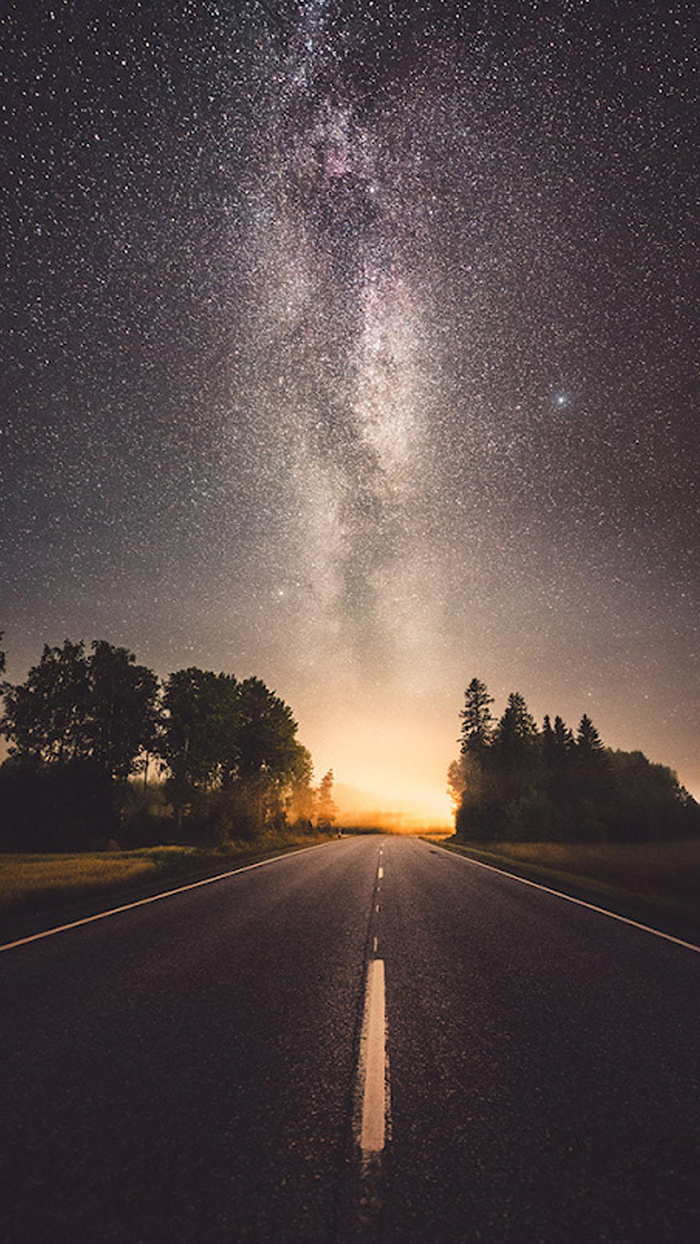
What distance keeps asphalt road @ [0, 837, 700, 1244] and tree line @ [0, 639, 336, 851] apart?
3032 centimetres

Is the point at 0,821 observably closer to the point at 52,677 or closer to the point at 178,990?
the point at 52,677

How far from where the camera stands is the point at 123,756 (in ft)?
133

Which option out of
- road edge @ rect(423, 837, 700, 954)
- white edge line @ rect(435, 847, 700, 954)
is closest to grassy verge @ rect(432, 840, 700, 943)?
road edge @ rect(423, 837, 700, 954)

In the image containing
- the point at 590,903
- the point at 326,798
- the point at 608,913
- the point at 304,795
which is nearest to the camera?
the point at 608,913

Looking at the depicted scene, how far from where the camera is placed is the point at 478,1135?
2480 millimetres

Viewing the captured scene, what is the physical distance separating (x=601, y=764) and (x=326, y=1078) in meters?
76.5

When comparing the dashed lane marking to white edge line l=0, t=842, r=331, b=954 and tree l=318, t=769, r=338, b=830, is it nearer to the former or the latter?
white edge line l=0, t=842, r=331, b=954

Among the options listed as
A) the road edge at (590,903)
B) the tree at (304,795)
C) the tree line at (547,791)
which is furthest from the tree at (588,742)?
the road edge at (590,903)

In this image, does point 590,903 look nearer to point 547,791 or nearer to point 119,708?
point 119,708

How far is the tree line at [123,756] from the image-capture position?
109 ft

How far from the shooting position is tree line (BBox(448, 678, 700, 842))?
147ft

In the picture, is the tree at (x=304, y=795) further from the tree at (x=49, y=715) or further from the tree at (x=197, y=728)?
the tree at (x=49, y=715)

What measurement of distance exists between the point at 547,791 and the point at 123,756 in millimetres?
49699

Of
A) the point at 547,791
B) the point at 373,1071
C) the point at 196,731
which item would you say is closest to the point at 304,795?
the point at 547,791
